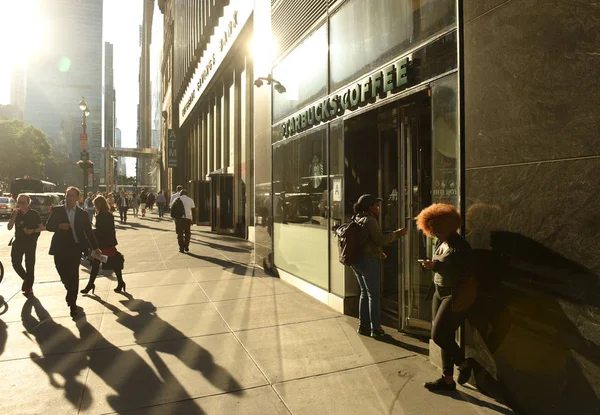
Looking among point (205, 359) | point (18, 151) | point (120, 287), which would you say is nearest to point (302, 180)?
point (120, 287)

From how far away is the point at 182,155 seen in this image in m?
37.4

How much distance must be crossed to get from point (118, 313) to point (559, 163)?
580 centimetres

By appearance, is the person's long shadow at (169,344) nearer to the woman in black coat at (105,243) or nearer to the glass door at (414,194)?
the woman in black coat at (105,243)

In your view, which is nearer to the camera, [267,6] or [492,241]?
[492,241]

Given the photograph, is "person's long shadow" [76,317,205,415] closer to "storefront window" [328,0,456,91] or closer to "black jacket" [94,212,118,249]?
"black jacket" [94,212,118,249]

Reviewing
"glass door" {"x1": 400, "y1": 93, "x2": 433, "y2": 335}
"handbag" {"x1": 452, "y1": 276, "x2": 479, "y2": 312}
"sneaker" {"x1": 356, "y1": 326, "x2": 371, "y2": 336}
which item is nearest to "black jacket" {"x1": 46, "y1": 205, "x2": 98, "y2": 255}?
"sneaker" {"x1": 356, "y1": 326, "x2": 371, "y2": 336}

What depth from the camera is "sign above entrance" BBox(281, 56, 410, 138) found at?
5137 mm

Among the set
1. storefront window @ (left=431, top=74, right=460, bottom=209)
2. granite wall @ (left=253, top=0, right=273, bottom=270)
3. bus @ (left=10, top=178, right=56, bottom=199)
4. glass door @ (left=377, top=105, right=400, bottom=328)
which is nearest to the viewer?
storefront window @ (left=431, top=74, right=460, bottom=209)

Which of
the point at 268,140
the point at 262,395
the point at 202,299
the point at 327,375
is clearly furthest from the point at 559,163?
the point at 268,140

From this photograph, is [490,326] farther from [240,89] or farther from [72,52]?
[72,52]

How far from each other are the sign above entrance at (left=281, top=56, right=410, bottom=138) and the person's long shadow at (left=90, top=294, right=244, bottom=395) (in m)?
3.65

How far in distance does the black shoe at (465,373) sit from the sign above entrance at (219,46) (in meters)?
11.7

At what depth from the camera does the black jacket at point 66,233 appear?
621 centimetres

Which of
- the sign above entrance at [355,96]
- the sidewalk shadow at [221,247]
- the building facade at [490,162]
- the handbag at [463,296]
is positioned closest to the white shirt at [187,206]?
the sidewalk shadow at [221,247]
